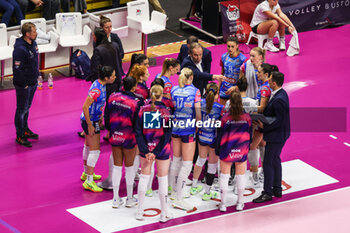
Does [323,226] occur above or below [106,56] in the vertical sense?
below

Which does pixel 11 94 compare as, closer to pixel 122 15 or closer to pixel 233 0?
pixel 122 15

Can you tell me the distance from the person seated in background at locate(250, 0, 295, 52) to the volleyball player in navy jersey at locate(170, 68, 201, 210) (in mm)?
6415

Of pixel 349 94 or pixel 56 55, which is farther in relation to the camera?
pixel 56 55

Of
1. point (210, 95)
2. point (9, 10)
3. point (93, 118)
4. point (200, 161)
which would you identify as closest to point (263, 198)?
point (200, 161)

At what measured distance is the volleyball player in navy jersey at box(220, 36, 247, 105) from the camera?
34.2ft

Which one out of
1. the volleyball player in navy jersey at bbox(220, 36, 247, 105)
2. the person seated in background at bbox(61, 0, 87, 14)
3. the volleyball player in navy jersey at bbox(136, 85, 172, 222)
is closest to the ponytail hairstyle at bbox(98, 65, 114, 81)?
the volleyball player in navy jersey at bbox(136, 85, 172, 222)

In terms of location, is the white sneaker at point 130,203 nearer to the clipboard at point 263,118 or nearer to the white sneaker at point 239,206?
the white sneaker at point 239,206

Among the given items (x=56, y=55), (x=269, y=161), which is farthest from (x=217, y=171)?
(x=56, y=55)

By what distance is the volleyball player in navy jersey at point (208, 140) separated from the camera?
8969 mm

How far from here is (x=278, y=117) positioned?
901 cm

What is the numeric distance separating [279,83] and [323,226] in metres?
1.92

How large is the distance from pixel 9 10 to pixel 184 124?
21.2 feet

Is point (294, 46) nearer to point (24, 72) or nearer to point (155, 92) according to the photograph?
point (24, 72)

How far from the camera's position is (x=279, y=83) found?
902 centimetres
